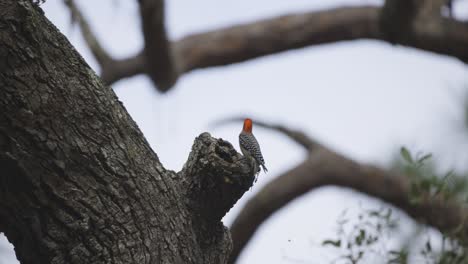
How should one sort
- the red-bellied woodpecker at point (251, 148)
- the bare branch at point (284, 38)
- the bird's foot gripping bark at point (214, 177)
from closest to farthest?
the bird's foot gripping bark at point (214, 177) → the red-bellied woodpecker at point (251, 148) → the bare branch at point (284, 38)

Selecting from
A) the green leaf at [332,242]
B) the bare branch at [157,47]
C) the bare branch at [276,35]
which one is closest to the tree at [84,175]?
the green leaf at [332,242]

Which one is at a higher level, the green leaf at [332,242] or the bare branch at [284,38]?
the bare branch at [284,38]

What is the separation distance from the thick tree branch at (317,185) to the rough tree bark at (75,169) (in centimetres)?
337

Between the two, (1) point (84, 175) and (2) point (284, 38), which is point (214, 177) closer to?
(1) point (84, 175)

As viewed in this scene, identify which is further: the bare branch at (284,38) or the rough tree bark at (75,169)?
the bare branch at (284,38)

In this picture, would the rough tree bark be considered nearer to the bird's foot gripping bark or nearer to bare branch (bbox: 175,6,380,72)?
the bird's foot gripping bark

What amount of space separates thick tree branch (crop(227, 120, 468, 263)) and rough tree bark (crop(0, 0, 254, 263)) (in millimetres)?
3368

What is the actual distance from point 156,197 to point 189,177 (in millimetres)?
154

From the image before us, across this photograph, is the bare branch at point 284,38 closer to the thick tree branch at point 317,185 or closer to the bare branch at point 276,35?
the bare branch at point 276,35

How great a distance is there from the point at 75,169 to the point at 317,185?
392 cm

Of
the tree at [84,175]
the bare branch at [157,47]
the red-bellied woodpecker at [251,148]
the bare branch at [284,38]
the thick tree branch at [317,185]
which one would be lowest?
the tree at [84,175]

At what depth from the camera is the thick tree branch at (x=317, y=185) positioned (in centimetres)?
566

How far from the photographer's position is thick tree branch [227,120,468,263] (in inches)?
223

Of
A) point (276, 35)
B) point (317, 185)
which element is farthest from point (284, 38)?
point (317, 185)
